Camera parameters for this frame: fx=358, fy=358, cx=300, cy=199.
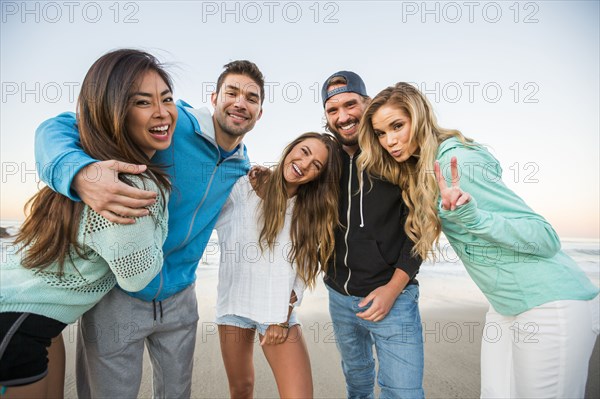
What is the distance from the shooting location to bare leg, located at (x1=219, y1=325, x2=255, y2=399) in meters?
2.46

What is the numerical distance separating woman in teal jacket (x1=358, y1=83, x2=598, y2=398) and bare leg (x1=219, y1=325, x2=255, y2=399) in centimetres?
133

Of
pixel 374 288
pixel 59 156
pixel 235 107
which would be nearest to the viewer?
pixel 59 156

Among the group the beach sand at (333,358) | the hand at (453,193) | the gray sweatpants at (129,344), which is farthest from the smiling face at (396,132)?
the beach sand at (333,358)

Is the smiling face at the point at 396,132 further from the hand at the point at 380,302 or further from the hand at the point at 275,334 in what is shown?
the hand at the point at 275,334

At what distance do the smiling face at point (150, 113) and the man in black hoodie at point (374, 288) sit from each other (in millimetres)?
1288

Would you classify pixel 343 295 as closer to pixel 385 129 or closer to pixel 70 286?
pixel 385 129

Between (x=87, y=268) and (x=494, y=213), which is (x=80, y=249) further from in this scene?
(x=494, y=213)

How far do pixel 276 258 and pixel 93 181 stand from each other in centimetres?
127

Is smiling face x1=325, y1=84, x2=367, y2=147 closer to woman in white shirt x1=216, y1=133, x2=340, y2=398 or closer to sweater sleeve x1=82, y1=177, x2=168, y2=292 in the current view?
woman in white shirt x1=216, y1=133, x2=340, y2=398

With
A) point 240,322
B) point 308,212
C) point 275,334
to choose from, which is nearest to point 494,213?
point 308,212

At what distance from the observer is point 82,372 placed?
89.0 inches

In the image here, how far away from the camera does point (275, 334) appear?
2.37m

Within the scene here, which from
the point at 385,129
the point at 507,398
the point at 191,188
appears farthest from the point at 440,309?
the point at 191,188

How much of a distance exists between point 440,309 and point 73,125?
22.9ft
